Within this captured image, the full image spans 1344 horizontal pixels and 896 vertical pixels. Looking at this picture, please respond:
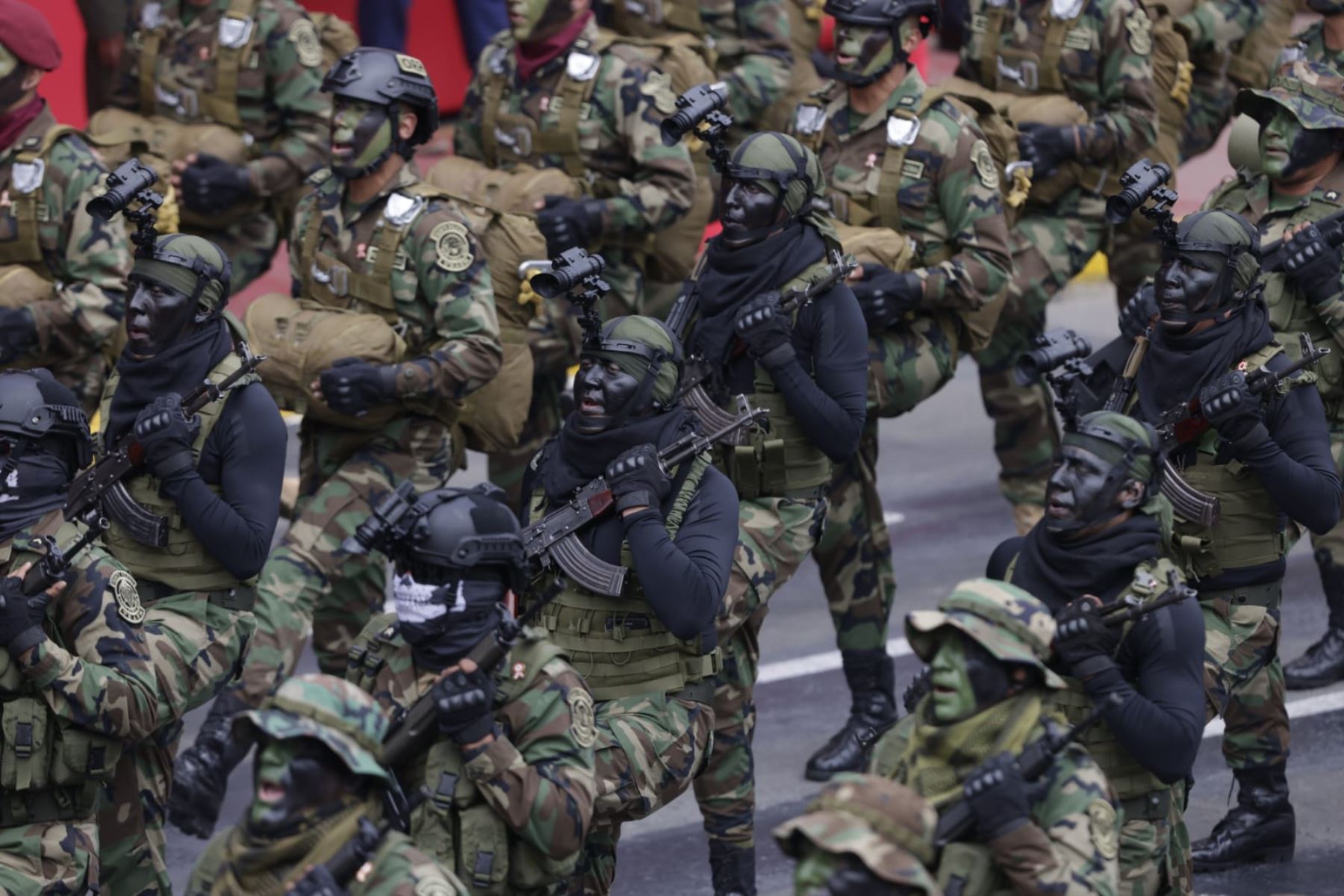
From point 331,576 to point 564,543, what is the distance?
82.4 inches

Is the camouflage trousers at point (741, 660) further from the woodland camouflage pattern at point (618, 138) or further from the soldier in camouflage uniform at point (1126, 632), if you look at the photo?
the woodland camouflage pattern at point (618, 138)

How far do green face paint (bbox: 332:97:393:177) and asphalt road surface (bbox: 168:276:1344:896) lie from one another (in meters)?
2.48

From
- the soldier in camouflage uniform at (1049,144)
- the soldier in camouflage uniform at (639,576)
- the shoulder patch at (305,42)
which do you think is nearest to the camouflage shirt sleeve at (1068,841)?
the soldier in camouflage uniform at (639,576)

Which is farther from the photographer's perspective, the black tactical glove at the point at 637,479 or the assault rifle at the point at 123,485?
the assault rifle at the point at 123,485

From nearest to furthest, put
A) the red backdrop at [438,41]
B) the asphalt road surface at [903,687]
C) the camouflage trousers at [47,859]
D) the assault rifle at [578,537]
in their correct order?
the camouflage trousers at [47,859]
the assault rifle at [578,537]
the asphalt road surface at [903,687]
the red backdrop at [438,41]

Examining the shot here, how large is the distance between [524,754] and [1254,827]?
137 inches

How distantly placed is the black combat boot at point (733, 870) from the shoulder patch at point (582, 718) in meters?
1.94

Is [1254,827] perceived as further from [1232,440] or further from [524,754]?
[524,754]

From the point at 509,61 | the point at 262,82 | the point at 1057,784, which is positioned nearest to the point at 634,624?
the point at 1057,784

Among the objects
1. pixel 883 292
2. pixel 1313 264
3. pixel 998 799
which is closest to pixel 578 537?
pixel 998 799

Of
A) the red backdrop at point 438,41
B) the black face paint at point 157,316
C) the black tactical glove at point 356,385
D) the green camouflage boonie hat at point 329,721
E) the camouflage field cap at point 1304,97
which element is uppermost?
the camouflage field cap at point 1304,97

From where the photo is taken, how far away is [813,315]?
8.90m

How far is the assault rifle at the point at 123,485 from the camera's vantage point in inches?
321

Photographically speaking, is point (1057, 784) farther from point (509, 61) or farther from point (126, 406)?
point (509, 61)
